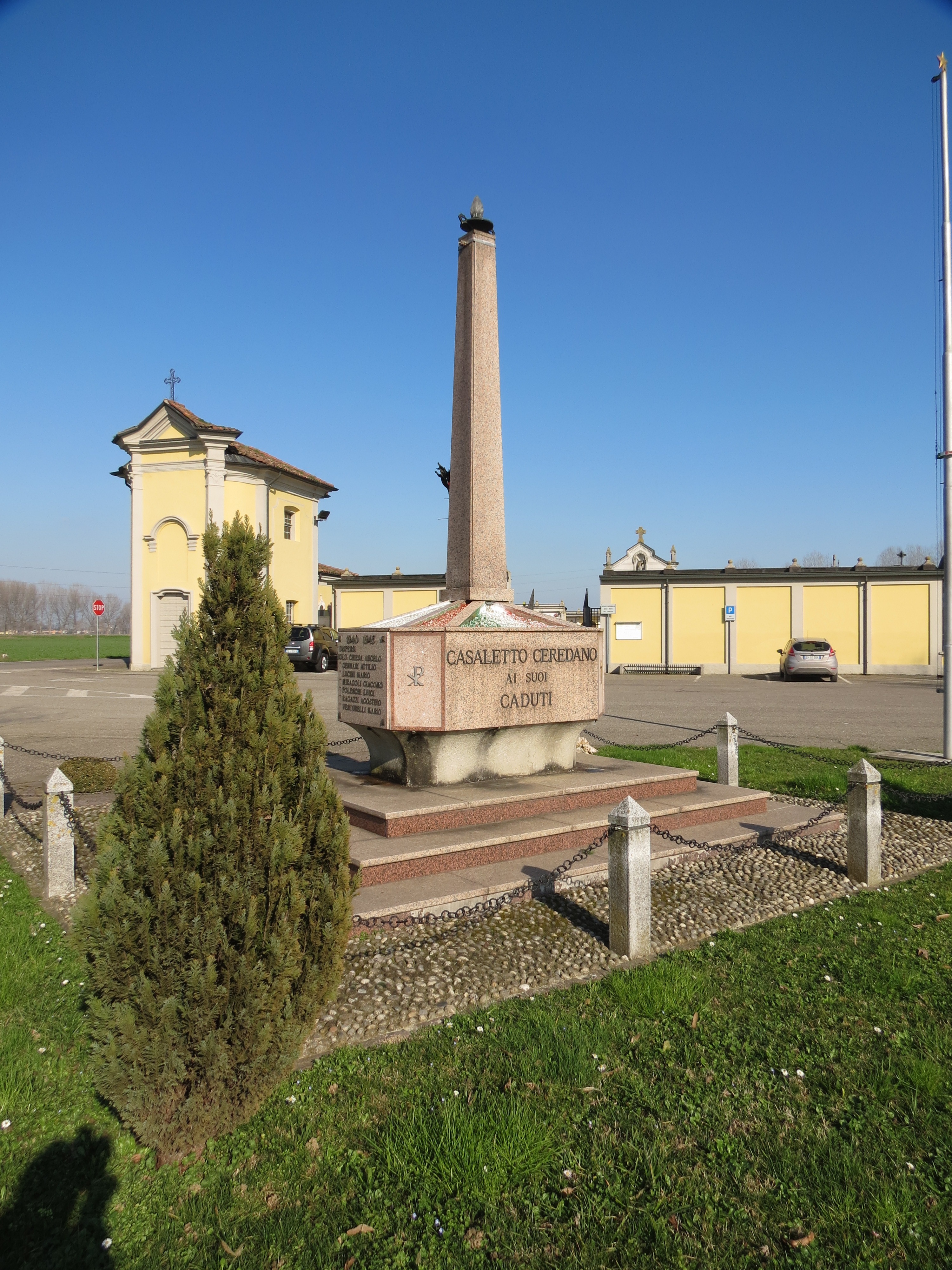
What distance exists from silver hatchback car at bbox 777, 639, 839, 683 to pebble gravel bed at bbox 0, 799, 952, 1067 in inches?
817

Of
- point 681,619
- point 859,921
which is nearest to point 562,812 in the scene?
point 859,921

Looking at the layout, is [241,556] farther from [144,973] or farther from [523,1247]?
[523,1247]

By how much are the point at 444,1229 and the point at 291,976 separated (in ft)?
3.05

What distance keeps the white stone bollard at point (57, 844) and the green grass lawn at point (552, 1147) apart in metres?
1.69

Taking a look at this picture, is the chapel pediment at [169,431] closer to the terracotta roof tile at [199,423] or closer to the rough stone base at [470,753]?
the terracotta roof tile at [199,423]

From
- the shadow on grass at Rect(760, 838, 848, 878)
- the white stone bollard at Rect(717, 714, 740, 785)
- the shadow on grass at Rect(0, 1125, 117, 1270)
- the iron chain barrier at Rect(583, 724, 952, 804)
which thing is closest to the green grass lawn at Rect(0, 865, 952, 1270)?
the shadow on grass at Rect(0, 1125, 117, 1270)

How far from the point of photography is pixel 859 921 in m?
5.23

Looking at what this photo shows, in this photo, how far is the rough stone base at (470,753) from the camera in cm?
723

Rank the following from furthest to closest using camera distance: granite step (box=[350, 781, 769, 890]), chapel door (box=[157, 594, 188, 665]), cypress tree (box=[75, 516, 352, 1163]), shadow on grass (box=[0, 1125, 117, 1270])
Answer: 1. chapel door (box=[157, 594, 188, 665])
2. granite step (box=[350, 781, 769, 890])
3. cypress tree (box=[75, 516, 352, 1163])
4. shadow on grass (box=[0, 1125, 117, 1270])

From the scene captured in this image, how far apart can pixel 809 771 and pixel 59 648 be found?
61.2 meters

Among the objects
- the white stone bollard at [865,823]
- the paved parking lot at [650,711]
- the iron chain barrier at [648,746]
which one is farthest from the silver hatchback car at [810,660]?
the white stone bollard at [865,823]

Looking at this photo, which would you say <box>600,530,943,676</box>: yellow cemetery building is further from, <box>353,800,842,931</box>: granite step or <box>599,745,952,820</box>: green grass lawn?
<box>353,800,842,931</box>: granite step

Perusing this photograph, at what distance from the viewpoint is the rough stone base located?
7.23 meters

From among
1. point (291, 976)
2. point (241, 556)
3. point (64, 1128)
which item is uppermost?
point (241, 556)
